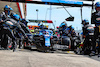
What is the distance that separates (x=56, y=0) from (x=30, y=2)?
1.55m

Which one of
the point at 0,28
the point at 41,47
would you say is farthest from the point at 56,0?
the point at 0,28

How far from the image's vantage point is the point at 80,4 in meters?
10.9

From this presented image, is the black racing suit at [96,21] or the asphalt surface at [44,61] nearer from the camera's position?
the asphalt surface at [44,61]

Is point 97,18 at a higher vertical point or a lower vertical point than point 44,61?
higher

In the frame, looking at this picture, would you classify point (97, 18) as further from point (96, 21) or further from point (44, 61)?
point (44, 61)

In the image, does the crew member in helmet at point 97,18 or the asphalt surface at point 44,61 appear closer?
the asphalt surface at point 44,61

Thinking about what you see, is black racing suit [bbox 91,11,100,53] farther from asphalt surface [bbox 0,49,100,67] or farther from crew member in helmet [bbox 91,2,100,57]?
asphalt surface [bbox 0,49,100,67]

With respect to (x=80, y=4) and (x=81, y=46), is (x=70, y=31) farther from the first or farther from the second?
(x=81, y=46)

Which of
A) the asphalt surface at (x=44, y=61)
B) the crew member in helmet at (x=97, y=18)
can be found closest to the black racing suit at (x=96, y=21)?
the crew member in helmet at (x=97, y=18)

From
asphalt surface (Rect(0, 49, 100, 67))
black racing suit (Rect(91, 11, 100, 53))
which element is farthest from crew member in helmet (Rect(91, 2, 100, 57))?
asphalt surface (Rect(0, 49, 100, 67))

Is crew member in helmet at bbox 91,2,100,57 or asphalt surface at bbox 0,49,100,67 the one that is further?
crew member in helmet at bbox 91,2,100,57

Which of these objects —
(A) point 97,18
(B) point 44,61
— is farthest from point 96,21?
(B) point 44,61

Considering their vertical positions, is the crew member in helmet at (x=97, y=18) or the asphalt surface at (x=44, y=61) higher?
the crew member in helmet at (x=97, y=18)

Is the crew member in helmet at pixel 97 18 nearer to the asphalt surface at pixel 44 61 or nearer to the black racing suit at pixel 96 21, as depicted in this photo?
the black racing suit at pixel 96 21
